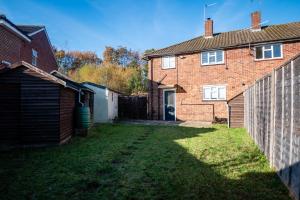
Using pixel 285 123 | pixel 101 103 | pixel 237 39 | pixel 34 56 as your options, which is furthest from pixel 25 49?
pixel 285 123

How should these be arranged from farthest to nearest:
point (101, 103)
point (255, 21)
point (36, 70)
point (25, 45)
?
point (255, 21) < point (101, 103) < point (25, 45) < point (36, 70)

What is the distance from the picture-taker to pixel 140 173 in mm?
5691

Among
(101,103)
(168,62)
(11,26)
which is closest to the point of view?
(11,26)

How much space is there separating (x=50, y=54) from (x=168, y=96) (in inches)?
457

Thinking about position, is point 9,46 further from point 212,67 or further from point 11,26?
point 212,67

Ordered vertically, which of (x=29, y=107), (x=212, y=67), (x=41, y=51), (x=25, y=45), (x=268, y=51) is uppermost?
(x=41, y=51)

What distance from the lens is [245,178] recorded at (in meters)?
5.11

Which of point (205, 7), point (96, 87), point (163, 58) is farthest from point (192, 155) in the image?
point (205, 7)

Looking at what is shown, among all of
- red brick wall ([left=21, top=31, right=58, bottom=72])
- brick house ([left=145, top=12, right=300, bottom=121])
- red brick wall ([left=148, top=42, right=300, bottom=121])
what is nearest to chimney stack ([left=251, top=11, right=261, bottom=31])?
brick house ([left=145, top=12, right=300, bottom=121])

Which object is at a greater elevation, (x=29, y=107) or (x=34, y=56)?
(x=34, y=56)

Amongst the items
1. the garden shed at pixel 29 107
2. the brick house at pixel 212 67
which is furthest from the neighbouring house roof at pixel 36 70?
the brick house at pixel 212 67

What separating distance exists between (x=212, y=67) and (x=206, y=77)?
85 cm

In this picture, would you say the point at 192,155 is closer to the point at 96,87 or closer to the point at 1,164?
the point at 1,164

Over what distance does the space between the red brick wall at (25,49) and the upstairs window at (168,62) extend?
32.4ft
